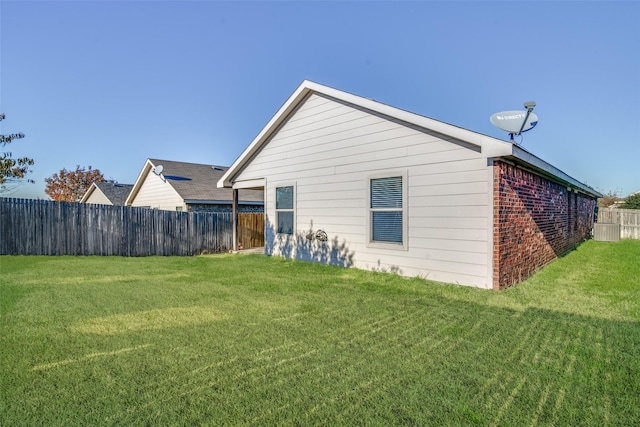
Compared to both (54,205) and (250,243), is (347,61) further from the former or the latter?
(54,205)

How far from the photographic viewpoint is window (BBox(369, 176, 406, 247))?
7180 mm

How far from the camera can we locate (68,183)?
3962 cm

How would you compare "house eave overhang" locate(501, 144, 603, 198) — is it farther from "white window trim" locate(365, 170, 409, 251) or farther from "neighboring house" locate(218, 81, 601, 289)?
"white window trim" locate(365, 170, 409, 251)

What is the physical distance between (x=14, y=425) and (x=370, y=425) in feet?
7.34

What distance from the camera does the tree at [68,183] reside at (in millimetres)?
39406

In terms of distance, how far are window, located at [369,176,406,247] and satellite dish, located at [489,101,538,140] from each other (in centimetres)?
279

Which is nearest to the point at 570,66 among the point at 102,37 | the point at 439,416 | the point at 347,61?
the point at 347,61

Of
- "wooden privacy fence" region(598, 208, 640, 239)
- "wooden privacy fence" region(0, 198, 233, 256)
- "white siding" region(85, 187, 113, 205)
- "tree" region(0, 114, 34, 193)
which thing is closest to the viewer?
"wooden privacy fence" region(0, 198, 233, 256)

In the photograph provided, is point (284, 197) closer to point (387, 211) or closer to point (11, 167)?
point (387, 211)

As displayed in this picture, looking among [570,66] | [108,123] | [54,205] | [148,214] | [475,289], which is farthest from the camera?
[108,123]

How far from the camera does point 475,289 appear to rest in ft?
19.1

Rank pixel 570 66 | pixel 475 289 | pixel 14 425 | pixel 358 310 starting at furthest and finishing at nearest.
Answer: pixel 570 66, pixel 475 289, pixel 358 310, pixel 14 425

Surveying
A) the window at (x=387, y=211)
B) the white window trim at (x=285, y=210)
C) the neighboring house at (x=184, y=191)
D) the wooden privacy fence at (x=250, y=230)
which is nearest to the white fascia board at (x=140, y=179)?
the neighboring house at (x=184, y=191)

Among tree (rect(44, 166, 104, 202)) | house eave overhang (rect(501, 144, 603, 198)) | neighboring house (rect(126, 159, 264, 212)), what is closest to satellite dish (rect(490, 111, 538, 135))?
house eave overhang (rect(501, 144, 603, 198))
